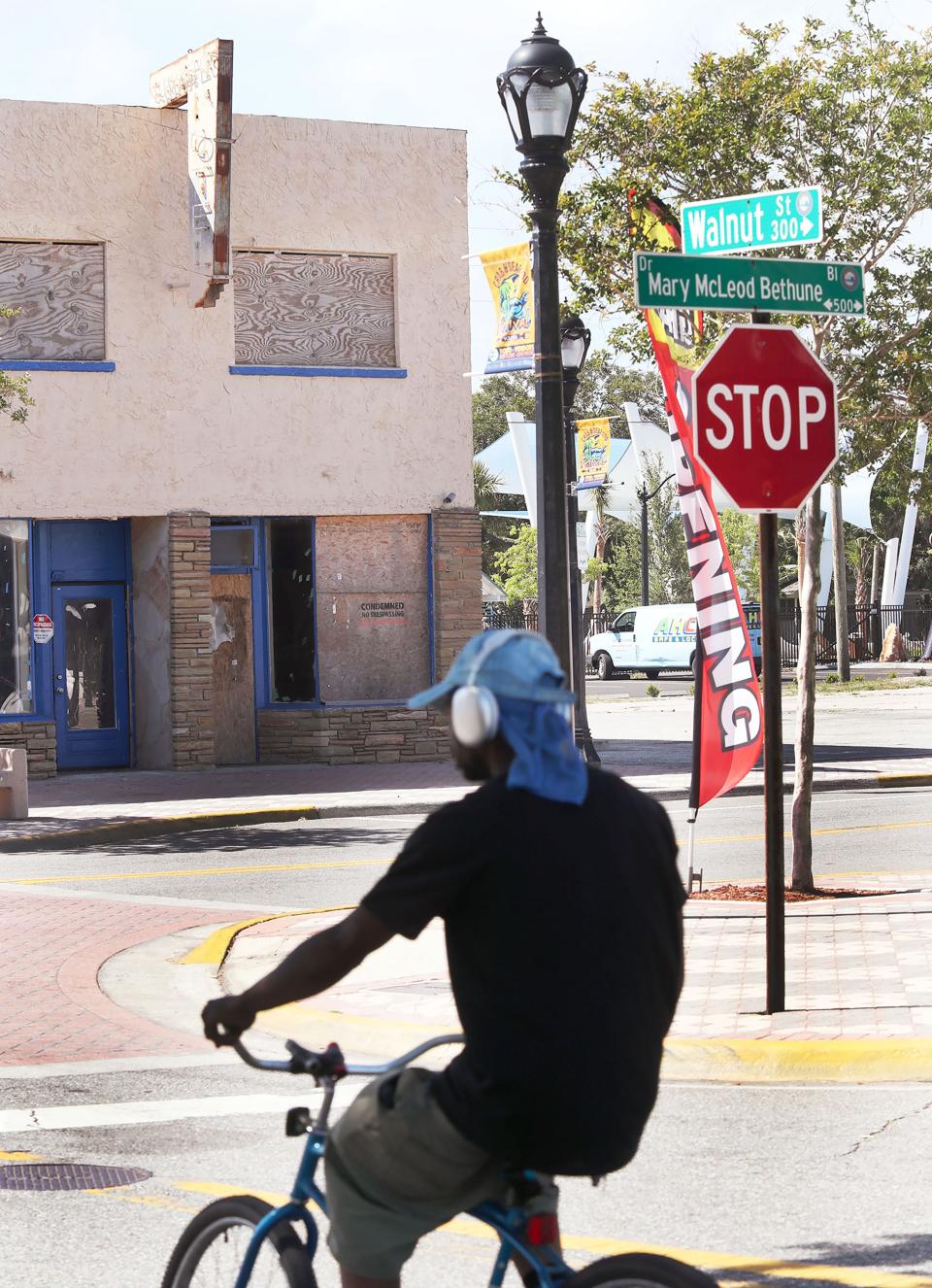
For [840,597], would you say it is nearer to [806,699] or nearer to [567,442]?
[567,442]

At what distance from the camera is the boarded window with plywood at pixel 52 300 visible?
2238 centimetres

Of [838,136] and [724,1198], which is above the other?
[838,136]

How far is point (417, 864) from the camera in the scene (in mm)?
3006

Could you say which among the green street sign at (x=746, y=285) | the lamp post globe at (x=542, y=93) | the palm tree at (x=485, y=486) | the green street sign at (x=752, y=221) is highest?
the palm tree at (x=485, y=486)

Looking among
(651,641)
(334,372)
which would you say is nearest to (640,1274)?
(334,372)

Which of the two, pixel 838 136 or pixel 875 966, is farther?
pixel 838 136

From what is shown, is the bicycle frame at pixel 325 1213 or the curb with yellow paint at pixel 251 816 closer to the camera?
the bicycle frame at pixel 325 1213

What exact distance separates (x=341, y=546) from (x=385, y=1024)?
16.4 m

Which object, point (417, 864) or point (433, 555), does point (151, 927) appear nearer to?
point (417, 864)

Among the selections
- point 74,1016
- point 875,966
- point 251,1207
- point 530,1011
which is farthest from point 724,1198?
point 74,1016

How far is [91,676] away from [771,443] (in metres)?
17.3

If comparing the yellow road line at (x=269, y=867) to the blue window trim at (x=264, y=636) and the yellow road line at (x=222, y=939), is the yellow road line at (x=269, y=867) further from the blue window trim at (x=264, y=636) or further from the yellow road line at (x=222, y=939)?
the blue window trim at (x=264, y=636)

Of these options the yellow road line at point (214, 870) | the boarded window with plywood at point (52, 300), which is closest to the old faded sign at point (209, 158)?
the boarded window with plywood at point (52, 300)

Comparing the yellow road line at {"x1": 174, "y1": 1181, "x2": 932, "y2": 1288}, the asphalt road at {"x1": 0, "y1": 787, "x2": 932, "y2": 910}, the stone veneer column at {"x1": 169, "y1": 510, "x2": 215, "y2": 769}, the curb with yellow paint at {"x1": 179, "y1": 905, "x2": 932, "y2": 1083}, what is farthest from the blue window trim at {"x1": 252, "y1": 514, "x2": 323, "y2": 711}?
the yellow road line at {"x1": 174, "y1": 1181, "x2": 932, "y2": 1288}
